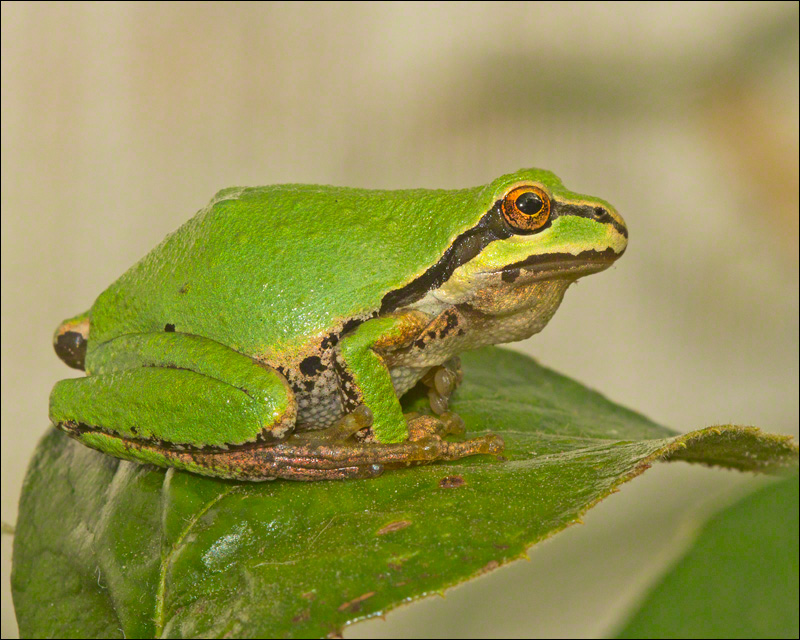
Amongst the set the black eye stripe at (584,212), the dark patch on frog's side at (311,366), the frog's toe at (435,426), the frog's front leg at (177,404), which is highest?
the black eye stripe at (584,212)

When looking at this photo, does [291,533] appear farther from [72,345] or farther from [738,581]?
[72,345]

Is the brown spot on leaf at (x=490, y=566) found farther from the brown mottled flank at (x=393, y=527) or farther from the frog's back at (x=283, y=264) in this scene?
the frog's back at (x=283, y=264)

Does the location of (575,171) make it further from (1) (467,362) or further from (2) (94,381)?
(2) (94,381)

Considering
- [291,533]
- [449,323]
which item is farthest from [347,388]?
[291,533]

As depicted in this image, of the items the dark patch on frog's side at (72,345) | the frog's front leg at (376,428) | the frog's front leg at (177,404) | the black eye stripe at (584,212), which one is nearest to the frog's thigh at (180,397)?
the frog's front leg at (177,404)

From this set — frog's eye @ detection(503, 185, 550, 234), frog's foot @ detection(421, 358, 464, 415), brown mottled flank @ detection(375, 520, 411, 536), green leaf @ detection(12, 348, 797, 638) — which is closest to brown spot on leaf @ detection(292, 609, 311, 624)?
green leaf @ detection(12, 348, 797, 638)

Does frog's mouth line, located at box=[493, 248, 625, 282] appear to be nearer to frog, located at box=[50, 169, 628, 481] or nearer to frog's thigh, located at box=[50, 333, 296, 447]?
frog, located at box=[50, 169, 628, 481]

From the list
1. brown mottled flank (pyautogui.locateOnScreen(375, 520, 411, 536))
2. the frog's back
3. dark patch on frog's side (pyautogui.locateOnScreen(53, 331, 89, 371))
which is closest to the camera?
brown mottled flank (pyautogui.locateOnScreen(375, 520, 411, 536))
